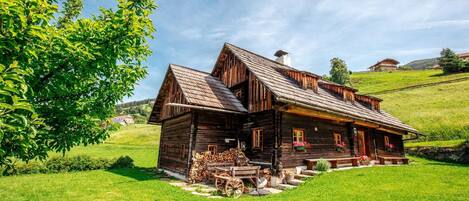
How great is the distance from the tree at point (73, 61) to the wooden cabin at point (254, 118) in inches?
285

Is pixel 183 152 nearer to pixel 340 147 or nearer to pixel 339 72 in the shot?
pixel 340 147

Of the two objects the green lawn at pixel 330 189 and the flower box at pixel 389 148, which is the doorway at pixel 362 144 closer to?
the flower box at pixel 389 148

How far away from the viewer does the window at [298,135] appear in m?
14.8

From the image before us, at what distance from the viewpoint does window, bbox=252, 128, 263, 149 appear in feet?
49.0

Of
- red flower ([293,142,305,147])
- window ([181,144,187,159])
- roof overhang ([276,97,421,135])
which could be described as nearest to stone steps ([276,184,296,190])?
red flower ([293,142,305,147])

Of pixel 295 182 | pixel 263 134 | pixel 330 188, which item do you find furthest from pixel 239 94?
pixel 330 188

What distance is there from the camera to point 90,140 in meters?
6.12

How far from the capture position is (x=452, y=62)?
61375mm

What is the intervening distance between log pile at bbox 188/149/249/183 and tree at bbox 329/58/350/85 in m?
59.4

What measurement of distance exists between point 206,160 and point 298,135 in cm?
553

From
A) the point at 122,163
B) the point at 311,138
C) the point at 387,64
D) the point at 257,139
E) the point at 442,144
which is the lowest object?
the point at 122,163

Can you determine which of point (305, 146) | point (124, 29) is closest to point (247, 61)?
point (305, 146)

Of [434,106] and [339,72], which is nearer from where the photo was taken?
[434,106]

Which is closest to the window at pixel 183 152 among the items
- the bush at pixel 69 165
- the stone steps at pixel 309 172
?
the stone steps at pixel 309 172
